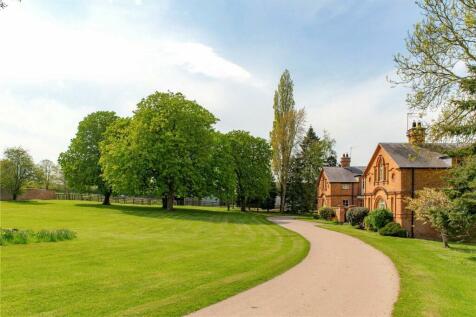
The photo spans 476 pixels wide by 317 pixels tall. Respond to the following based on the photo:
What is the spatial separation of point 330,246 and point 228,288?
11955 millimetres

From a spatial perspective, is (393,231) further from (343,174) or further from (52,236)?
(52,236)

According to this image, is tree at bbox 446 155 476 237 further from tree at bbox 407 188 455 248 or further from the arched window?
the arched window

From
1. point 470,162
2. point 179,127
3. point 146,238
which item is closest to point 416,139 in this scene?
point 470,162

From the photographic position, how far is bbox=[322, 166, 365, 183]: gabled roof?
50469mm

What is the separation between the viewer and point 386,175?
3597cm

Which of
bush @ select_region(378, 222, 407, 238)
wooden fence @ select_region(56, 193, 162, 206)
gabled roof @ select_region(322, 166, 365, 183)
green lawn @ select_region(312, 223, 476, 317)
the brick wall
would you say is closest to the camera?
green lawn @ select_region(312, 223, 476, 317)

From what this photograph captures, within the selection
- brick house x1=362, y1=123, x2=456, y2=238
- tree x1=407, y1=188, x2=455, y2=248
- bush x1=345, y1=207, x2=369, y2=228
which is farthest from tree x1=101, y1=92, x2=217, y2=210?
tree x1=407, y1=188, x2=455, y2=248

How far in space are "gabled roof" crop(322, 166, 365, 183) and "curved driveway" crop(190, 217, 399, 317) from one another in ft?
113

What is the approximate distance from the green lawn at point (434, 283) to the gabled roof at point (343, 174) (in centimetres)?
2967

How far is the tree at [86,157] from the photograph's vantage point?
52500 mm

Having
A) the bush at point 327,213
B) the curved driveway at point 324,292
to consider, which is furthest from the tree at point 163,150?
the curved driveway at point 324,292

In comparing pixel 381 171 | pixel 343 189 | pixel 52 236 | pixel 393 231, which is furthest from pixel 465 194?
pixel 343 189

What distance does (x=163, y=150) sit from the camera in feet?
143

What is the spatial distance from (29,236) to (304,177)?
54093 mm
